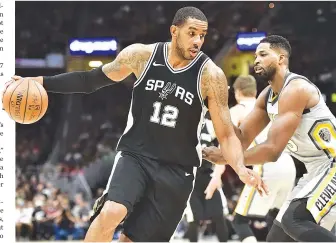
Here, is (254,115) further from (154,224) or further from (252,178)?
(154,224)

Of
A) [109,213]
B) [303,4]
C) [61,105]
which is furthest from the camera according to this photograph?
[61,105]

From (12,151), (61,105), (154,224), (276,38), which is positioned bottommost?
(61,105)

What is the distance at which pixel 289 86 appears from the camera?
13.2 feet

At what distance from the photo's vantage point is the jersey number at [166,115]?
12.6 ft

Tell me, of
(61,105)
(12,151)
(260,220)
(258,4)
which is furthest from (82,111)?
(12,151)

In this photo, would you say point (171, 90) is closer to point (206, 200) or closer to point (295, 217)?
point (295, 217)

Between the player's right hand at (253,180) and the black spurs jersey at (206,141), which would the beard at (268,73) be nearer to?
the player's right hand at (253,180)

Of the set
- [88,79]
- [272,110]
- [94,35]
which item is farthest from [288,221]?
[94,35]

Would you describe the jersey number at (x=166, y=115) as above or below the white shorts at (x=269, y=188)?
above

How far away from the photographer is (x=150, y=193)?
3.84 m

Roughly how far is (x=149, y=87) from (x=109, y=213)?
2.93 feet

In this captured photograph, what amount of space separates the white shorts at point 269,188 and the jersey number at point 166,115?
270 cm

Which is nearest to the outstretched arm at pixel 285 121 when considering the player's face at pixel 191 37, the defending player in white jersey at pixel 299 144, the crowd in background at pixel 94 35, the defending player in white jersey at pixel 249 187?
the defending player in white jersey at pixel 299 144

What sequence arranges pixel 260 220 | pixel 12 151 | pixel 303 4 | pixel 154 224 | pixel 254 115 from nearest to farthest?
1. pixel 154 224
2. pixel 12 151
3. pixel 254 115
4. pixel 260 220
5. pixel 303 4
